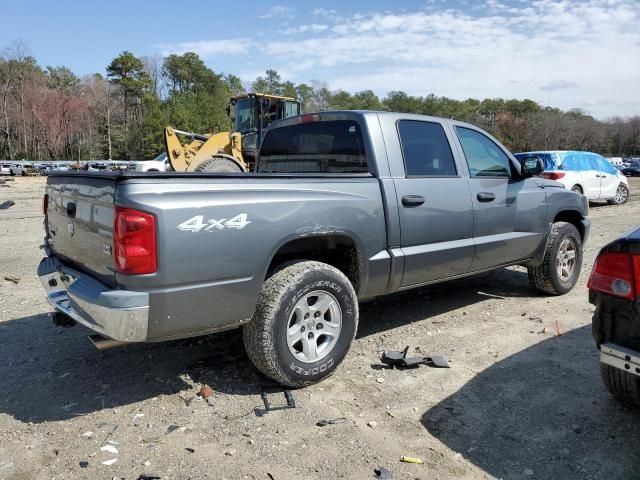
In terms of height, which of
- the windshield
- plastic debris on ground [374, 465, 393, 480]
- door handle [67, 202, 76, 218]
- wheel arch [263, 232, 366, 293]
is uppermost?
the windshield

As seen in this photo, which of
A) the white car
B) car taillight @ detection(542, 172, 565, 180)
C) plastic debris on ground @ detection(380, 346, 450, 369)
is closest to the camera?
plastic debris on ground @ detection(380, 346, 450, 369)

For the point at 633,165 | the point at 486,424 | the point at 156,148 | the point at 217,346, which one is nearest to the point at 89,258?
the point at 217,346

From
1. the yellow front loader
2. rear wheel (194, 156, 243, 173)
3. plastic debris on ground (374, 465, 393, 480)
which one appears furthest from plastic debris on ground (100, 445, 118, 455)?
rear wheel (194, 156, 243, 173)

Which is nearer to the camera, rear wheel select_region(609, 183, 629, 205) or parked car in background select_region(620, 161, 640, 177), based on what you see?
rear wheel select_region(609, 183, 629, 205)

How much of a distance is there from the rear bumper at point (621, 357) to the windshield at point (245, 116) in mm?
14423

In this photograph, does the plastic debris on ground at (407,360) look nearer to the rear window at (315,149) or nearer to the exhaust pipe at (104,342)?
the rear window at (315,149)

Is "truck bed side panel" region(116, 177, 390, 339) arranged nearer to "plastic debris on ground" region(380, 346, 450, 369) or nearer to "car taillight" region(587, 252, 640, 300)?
"plastic debris on ground" region(380, 346, 450, 369)

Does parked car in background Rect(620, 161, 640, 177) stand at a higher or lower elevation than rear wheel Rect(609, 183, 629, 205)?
higher

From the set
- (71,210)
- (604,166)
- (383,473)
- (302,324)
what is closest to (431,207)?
(302,324)

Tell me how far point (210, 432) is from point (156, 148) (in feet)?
186

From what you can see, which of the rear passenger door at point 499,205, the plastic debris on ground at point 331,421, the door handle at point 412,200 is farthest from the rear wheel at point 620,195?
the plastic debris on ground at point 331,421

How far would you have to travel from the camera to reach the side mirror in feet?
17.0

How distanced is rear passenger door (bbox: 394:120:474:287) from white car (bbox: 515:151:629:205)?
976 centimetres

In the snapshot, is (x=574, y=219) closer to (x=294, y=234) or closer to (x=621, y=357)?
(x=621, y=357)
